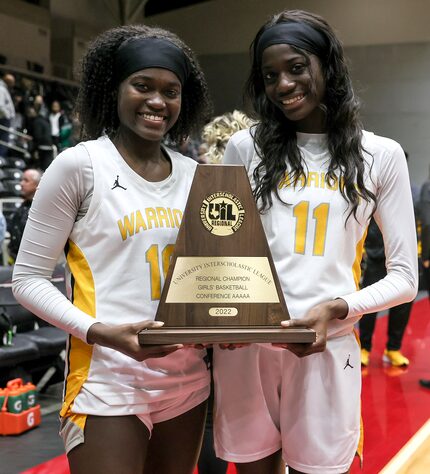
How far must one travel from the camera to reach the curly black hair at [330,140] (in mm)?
1638

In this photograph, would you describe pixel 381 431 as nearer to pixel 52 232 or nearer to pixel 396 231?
pixel 396 231

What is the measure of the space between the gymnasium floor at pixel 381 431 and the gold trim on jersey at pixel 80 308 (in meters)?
1.03

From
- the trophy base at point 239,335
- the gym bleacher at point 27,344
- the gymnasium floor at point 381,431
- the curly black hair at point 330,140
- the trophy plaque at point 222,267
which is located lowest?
the gymnasium floor at point 381,431

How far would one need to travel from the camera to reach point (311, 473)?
1.64 metres

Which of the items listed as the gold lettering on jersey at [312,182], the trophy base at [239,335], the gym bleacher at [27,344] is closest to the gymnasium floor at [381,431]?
the gym bleacher at [27,344]

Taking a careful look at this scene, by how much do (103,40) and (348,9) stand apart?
12691 millimetres

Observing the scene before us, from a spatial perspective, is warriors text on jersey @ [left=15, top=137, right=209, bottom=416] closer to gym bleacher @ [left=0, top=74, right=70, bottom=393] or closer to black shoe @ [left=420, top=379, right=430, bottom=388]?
gym bleacher @ [left=0, top=74, right=70, bottom=393]

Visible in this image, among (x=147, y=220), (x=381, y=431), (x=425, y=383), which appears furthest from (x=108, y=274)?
(x=425, y=383)

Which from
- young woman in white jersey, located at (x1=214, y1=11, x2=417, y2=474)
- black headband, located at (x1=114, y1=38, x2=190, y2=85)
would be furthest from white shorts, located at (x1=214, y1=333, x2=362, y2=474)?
black headband, located at (x1=114, y1=38, x2=190, y2=85)

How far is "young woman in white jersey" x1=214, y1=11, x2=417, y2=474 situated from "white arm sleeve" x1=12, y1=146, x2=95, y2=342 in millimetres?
415

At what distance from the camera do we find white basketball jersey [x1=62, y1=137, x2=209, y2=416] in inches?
59.7

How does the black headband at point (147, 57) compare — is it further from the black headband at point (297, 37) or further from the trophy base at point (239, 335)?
the trophy base at point (239, 335)

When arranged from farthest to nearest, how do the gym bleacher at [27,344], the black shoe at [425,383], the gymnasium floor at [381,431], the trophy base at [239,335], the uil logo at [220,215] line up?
1. the black shoe at [425,383]
2. the gym bleacher at [27,344]
3. the gymnasium floor at [381,431]
4. the uil logo at [220,215]
5. the trophy base at [239,335]

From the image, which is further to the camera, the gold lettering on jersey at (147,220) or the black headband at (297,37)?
the black headband at (297,37)
